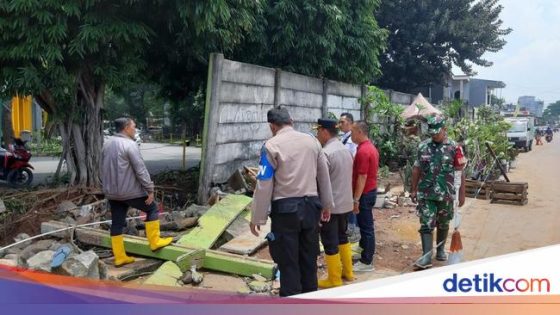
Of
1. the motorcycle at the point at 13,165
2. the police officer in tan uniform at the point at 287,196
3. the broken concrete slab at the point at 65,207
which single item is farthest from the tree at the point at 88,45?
the motorcycle at the point at 13,165

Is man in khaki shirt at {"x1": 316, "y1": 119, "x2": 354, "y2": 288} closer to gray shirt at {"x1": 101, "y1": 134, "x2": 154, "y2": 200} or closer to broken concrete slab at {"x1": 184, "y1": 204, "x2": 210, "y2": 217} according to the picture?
gray shirt at {"x1": 101, "y1": 134, "x2": 154, "y2": 200}

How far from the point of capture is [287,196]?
4.23 m

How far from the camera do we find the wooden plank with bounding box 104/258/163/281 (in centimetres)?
531

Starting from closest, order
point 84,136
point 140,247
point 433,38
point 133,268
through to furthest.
Answer: point 133,268
point 140,247
point 84,136
point 433,38

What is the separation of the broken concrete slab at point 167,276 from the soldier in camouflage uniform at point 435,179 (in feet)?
8.46

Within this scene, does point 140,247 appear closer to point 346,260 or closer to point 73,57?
point 346,260

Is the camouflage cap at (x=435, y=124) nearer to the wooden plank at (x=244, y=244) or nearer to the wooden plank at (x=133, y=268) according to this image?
the wooden plank at (x=244, y=244)

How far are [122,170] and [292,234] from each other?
231 centimetres

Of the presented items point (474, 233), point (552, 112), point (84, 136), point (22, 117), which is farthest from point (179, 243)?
point (552, 112)

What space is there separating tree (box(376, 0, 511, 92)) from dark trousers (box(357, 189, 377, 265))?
61.0ft

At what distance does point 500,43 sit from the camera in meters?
25.1

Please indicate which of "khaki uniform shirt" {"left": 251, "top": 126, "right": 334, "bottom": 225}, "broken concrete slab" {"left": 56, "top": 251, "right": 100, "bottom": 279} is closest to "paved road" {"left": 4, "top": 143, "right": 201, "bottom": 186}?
"broken concrete slab" {"left": 56, "top": 251, "right": 100, "bottom": 279}

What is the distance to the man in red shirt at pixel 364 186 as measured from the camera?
5.69 m

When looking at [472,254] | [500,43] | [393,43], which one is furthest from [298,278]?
[500,43]
